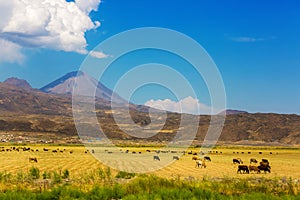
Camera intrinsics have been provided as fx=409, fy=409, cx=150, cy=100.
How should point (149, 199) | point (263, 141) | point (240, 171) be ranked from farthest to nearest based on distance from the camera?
point (263, 141) < point (240, 171) < point (149, 199)

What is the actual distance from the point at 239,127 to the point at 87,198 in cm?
18491

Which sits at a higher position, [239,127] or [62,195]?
[239,127]

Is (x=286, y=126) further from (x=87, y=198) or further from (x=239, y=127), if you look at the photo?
(x=87, y=198)

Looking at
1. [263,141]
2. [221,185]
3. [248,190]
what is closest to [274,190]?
[248,190]

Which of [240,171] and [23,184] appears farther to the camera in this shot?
[240,171]

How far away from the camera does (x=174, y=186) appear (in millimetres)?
20844

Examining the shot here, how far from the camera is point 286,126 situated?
641 feet

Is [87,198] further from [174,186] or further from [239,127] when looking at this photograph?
[239,127]

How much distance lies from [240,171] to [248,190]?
1814 cm

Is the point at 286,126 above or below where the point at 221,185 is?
above

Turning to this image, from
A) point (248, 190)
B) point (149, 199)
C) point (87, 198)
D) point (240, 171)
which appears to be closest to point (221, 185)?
point (248, 190)

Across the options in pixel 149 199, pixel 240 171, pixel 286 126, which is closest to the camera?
pixel 149 199

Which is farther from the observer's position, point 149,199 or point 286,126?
point 286,126

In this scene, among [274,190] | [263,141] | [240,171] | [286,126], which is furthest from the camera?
[286,126]
